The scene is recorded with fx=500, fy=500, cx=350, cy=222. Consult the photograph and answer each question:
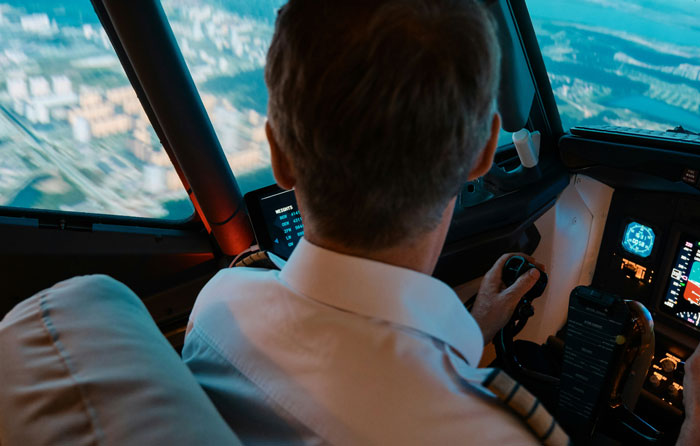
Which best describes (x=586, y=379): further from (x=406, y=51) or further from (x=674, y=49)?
(x=674, y=49)

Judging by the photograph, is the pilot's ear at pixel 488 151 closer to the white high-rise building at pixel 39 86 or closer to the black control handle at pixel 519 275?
the black control handle at pixel 519 275

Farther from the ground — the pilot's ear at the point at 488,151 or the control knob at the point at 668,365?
the pilot's ear at the point at 488,151

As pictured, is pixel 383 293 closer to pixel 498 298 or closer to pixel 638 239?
pixel 498 298

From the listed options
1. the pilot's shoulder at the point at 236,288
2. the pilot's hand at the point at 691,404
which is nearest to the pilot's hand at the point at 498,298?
the pilot's hand at the point at 691,404

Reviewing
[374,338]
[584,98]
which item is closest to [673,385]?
[584,98]

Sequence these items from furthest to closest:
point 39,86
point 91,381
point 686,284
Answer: point 686,284 < point 39,86 < point 91,381

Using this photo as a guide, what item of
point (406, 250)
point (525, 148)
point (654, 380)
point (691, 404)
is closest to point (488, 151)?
point (406, 250)

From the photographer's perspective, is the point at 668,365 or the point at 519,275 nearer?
the point at 519,275
